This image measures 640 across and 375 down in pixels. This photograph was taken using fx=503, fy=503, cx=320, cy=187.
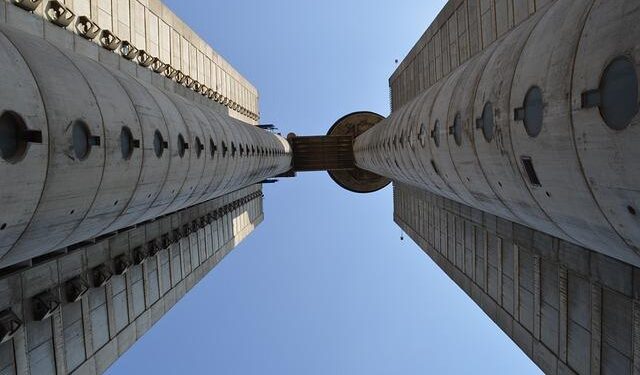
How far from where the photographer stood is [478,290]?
2916cm

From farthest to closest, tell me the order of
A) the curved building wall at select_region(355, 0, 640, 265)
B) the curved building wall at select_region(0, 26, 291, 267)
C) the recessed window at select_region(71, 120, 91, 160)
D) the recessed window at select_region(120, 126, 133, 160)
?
the recessed window at select_region(120, 126, 133, 160) → the recessed window at select_region(71, 120, 91, 160) → the curved building wall at select_region(0, 26, 291, 267) → the curved building wall at select_region(355, 0, 640, 265)

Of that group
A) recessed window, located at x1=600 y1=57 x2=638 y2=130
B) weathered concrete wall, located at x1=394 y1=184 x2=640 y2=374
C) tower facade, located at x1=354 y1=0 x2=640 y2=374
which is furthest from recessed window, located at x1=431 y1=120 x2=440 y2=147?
recessed window, located at x1=600 y1=57 x2=638 y2=130

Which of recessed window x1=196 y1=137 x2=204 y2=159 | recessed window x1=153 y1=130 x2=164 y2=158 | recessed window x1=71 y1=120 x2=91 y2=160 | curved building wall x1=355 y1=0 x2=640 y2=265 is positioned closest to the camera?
curved building wall x1=355 y1=0 x2=640 y2=265

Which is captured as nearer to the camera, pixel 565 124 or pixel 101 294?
pixel 565 124

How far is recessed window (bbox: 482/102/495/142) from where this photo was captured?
11950 millimetres

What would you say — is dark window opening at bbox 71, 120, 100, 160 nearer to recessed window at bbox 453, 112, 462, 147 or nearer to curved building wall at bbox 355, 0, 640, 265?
curved building wall at bbox 355, 0, 640, 265

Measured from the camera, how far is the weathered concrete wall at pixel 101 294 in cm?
1433

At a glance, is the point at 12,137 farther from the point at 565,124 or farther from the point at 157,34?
the point at 157,34

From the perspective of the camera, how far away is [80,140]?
32.4 feet

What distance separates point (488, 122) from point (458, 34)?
20.2 m

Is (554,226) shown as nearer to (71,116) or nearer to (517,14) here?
(71,116)

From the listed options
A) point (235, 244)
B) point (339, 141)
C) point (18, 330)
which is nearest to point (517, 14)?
point (18, 330)

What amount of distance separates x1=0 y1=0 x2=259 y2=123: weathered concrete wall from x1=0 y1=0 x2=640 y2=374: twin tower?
135 mm

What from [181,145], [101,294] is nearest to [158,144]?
[181,145]
